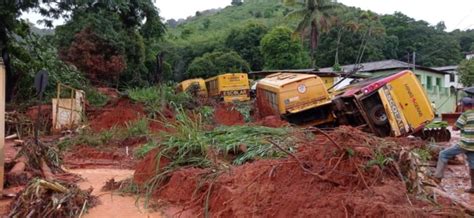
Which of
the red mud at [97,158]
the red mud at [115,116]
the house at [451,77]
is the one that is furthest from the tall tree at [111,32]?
the house at [451,77]

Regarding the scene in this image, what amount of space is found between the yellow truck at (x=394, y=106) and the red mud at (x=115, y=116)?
315 inches

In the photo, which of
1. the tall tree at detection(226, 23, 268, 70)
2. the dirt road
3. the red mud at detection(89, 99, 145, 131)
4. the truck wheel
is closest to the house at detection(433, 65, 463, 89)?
the tall tree at detection(226, 23, 268, 70)

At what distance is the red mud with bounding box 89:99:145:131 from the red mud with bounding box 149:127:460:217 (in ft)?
36.8

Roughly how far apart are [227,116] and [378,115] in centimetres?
807

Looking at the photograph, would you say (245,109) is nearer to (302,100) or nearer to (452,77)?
(302,100)

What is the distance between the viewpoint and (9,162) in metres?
7.91

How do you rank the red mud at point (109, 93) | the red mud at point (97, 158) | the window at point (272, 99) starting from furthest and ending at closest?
the red mud at point (109, 93), the window at point (272, 99), the red mud at point (97, 158)

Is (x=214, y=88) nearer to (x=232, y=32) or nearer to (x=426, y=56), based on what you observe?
(x=232, y=32)

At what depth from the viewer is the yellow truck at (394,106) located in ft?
36.6

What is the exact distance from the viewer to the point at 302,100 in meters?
13.3

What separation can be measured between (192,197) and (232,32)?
4954 cm

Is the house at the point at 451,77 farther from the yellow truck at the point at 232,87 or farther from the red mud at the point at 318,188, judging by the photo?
the red mud at the point at 318,188

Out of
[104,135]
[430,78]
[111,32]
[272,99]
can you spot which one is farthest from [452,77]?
[104,135]

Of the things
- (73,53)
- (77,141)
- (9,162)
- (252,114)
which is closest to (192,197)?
(9,162)
